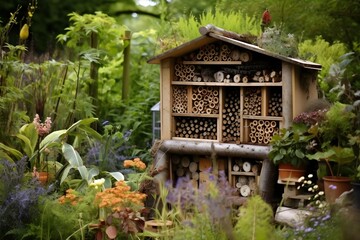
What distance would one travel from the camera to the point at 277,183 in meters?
7.32

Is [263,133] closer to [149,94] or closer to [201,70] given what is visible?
[201,70]

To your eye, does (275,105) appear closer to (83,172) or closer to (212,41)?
(212,41)

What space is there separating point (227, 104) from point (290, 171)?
1.17m

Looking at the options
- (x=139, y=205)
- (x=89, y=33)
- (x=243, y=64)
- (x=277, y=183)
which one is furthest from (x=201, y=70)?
(x=89, y=33)

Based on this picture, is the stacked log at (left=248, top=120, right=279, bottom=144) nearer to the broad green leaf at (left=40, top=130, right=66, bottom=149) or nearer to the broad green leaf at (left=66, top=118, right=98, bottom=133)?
the broad green leaf at (left=66, top=118, right=98, bottom=133)

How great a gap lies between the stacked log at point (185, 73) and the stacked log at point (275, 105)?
0.87m

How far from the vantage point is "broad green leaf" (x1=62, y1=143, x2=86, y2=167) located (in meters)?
7.43

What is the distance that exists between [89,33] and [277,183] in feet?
13.9

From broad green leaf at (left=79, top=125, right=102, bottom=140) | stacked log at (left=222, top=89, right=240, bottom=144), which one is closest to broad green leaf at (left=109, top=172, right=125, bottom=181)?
broad green leaf at (left=79, top=125, right=102, bottom=140)

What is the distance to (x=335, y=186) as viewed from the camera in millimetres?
6426

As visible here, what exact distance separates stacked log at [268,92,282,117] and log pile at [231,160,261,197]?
1.82 feet

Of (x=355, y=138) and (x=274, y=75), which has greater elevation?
(x=274, y=75)

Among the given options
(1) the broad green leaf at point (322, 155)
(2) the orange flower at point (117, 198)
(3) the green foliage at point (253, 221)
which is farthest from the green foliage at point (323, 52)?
(3) the green foliage at point (253, 221)

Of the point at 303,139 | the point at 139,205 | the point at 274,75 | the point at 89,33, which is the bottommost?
the point at 139,205
